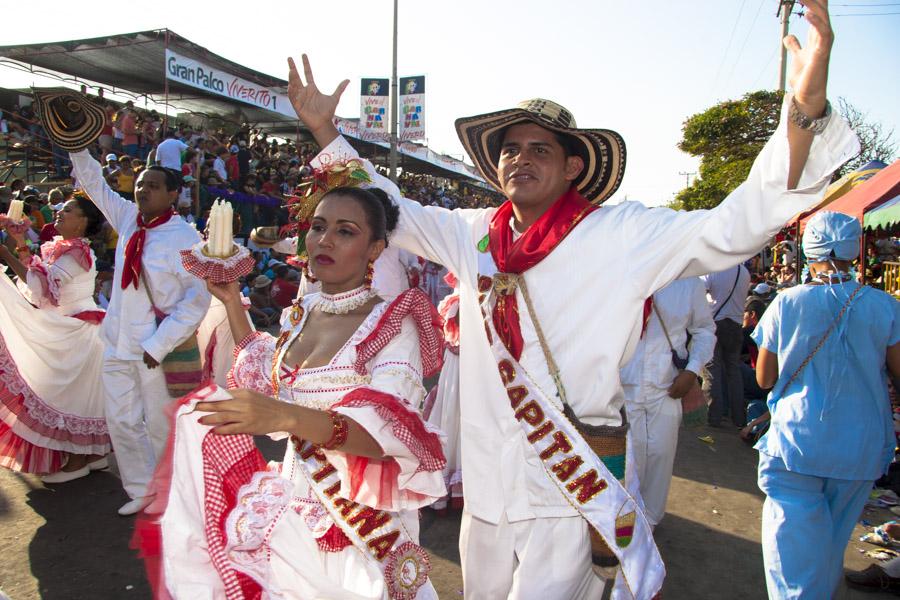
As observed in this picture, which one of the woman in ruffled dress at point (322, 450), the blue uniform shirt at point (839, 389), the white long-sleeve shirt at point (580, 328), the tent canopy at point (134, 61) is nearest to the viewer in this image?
the woman in ruffled dress at point (322, 450)

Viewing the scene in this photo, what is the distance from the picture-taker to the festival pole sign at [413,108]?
62.9 feet

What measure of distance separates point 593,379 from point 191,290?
3131mm

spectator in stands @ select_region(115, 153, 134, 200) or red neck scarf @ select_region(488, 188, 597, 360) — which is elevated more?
spectator in stands @ select_region(115, 153, 134, 200)

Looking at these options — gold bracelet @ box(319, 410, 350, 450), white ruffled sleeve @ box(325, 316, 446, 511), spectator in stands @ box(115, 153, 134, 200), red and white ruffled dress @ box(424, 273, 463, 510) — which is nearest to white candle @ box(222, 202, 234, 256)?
white ruffled sleeve @ box(325, 316, 446, 511)

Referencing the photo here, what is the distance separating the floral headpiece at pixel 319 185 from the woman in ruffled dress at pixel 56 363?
346 cm

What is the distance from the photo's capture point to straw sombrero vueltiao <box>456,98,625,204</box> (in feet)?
7.75

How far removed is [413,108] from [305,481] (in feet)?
59.5

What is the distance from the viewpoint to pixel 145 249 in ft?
14.6

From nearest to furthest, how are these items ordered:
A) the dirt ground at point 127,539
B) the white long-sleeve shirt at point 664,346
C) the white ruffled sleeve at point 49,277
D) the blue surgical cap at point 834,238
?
the blue surgical cap at point 834,238, the dirt ground at point 127,539, the white long-sleeve shirt at point 664,346, the white ruffled sleeve at point 49,277

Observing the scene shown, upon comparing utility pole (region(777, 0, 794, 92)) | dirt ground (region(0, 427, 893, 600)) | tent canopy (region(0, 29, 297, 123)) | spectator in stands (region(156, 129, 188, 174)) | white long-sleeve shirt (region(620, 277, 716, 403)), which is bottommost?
dirt ground (region(0, 427, 893, 600))

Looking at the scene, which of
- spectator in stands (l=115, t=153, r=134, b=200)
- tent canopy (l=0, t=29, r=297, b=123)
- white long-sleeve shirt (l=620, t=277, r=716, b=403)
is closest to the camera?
white long-sleeve shirt (l=620, t=277, r=716, b=403)

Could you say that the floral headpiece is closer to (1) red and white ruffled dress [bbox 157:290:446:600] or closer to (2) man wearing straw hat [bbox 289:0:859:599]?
(1) red and white ruffled dress [bbox 157:290:446:600]

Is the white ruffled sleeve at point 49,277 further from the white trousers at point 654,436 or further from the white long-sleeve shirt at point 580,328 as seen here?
the white trousers at point 654,436

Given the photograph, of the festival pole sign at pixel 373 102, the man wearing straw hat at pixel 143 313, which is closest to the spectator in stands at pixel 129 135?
the festival pole sign at pixel 373 102
